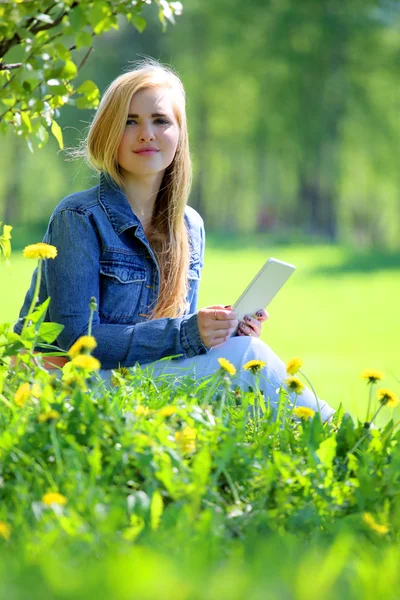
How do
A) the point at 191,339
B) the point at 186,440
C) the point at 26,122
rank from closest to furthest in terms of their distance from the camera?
the point at 186,440
the point at 26,122
the point at 191,339

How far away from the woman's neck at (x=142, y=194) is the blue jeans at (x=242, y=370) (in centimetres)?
63

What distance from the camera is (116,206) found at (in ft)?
9.07

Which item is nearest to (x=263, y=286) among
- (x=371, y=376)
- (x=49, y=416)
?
(x=371, y=376)

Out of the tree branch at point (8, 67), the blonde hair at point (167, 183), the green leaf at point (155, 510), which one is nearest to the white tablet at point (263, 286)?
the blonde hair at point (167, 183)

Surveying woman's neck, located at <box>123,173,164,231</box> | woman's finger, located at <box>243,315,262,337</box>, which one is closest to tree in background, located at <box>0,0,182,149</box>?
woman's neck, located at <box>123,173,164,231</box>

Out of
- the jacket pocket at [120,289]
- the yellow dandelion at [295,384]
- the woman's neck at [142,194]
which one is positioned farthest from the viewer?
the woman's neck at [142,194]

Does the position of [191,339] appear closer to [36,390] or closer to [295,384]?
[295,384]

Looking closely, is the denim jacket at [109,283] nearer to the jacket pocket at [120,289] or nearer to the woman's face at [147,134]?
the jacket pocket at [120,289]

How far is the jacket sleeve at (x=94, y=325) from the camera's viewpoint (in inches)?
100

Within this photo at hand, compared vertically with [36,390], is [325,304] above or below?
below

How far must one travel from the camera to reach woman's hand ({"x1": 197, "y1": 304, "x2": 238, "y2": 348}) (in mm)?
2488

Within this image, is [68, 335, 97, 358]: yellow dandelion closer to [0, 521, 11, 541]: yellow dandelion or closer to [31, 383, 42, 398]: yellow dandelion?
[31, 383, 42, 398]: yellow dandelion

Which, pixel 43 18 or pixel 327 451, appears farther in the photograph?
pixel 43 18

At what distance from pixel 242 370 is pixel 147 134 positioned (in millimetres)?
923
